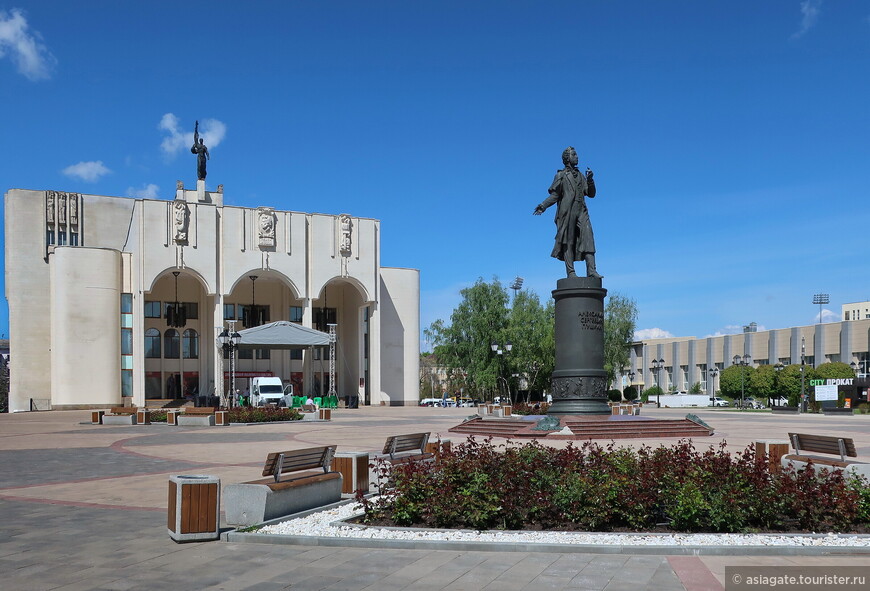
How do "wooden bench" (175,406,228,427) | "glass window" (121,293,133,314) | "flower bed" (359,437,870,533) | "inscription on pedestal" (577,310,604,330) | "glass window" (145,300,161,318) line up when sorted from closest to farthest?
"flower bed" (359,437,870,533) < "inscription on pedestal" (577,310,604,330) < "wooden bench" (175,406,228,427) < "glass window" (121,293,133,314) < "glass window" (145,300,161,318)

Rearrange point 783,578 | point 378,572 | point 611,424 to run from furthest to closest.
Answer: point 611,424 < point 378,572 < point 783,578

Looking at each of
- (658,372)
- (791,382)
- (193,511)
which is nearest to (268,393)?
(193,511)

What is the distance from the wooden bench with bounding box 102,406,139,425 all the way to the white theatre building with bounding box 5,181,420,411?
21.3 metres

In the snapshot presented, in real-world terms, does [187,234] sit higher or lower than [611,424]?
higher

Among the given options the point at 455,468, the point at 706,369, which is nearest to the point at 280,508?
the point at 455,468

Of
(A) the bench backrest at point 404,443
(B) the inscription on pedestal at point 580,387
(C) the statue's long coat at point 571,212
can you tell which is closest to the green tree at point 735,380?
(C) the statue's long coat at point 571,212

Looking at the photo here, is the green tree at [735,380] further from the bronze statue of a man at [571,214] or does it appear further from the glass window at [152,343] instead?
the bronze statue of a man at [571,214]

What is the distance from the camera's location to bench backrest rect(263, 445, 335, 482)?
31.5 feet

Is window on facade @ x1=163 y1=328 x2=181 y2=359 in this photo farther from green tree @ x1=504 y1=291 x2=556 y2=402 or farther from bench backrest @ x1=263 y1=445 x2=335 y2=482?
bench backrest @ x1=263 y1=445 x2=335 y2=482

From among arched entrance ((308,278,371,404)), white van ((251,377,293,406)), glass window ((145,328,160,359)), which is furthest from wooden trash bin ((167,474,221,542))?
glass window ((145,328,160,359))

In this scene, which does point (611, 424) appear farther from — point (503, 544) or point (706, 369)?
point (706, 369)

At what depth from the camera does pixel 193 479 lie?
866 cm

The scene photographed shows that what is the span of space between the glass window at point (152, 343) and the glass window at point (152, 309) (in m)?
1.09

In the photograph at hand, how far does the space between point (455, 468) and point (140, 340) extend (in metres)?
51.0
